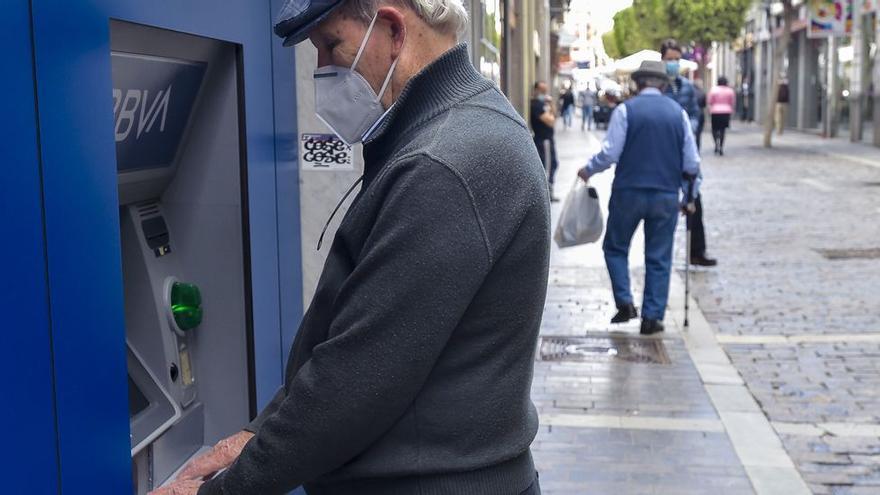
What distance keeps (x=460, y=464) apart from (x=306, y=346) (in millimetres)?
328

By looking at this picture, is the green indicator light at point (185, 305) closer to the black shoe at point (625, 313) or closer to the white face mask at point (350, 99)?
the white face mask at point (350, 99)

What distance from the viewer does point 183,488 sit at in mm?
2018

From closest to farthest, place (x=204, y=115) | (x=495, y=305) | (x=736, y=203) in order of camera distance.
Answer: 1. (x=495, y=305)
2. (x=204, y=115)
3. (x=736, y=203)

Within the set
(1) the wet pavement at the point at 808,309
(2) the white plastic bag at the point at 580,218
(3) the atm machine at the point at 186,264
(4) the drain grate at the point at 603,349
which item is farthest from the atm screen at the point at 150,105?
(2) the white plastic bag at the point at 580,218

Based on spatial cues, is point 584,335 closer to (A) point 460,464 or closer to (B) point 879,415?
(B) point 879,415

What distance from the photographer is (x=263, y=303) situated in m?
3.03

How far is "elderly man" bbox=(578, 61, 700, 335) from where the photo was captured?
7.88 metres

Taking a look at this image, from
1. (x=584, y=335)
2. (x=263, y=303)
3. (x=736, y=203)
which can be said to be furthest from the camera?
(x=736, y=203)

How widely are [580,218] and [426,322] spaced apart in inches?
257

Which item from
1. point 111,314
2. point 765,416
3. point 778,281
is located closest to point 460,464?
point 111,314

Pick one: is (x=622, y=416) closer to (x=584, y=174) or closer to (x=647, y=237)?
(x=647, y=237)

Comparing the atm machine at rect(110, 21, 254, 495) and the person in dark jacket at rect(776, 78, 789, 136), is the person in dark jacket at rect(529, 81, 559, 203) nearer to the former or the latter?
the atm machine at rect(110, 21, 254, 495)

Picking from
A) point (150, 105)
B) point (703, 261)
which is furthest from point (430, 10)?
point (703, 261)

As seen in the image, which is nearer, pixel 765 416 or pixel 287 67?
pixel 287 67
